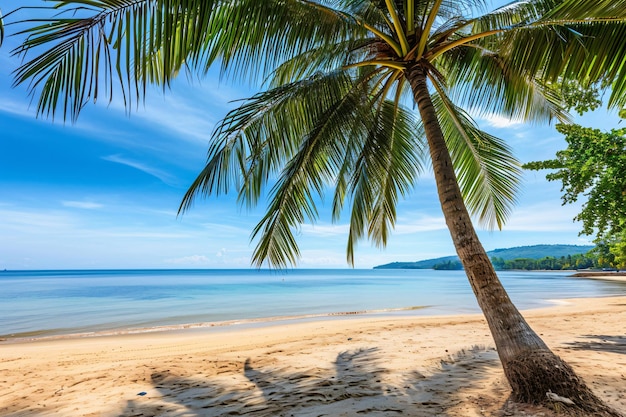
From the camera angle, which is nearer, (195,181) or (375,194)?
(195,181)

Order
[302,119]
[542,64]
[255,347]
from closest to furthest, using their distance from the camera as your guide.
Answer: [542,64]
[302,119]
[255,347]

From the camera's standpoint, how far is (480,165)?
5.76m

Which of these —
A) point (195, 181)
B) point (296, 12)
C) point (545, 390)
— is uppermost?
point (296, 12)

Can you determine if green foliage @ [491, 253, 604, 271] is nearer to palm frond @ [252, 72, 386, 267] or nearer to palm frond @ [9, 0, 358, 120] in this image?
palm frond @ [252, 72, 386, 267]

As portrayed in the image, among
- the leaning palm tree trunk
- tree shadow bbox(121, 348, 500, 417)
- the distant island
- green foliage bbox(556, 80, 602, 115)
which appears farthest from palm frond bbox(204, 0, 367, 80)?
the distant island

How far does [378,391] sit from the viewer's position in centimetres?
330

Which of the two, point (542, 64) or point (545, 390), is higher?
point (542, 64)

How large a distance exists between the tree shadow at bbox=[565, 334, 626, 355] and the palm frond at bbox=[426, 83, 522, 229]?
205 centimetres

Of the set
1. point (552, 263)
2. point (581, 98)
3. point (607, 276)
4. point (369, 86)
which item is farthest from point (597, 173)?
point (552, 263)

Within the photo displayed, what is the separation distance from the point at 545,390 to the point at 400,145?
4072mm

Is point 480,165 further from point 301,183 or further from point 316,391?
point 316,391

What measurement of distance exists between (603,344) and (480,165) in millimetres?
3161

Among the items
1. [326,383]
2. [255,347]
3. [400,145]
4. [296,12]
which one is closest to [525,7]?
[400,145]

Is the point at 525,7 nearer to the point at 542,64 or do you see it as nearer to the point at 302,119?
the point at 542,64
